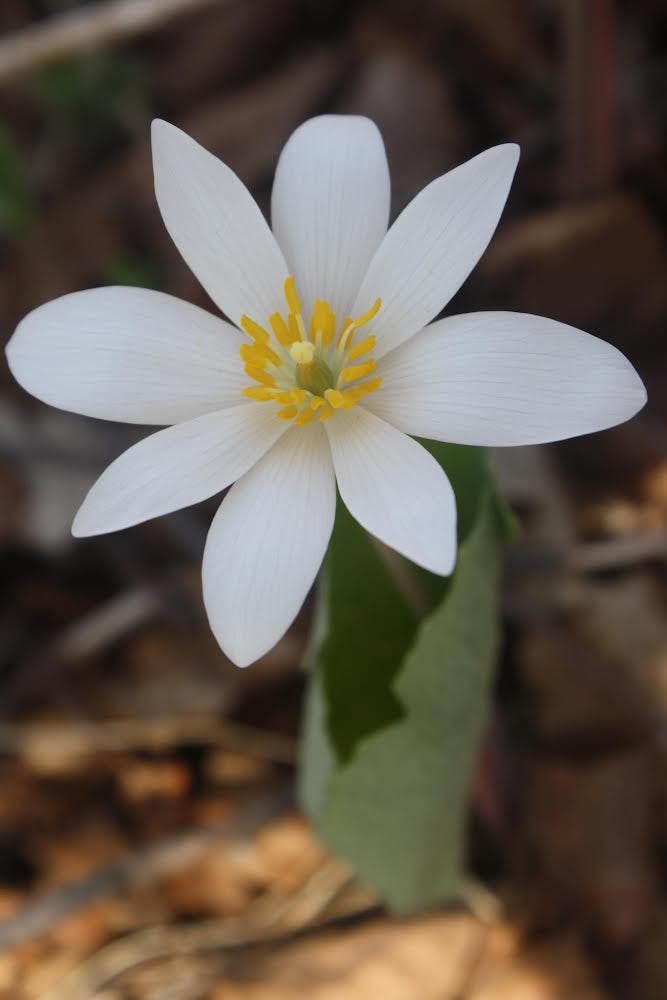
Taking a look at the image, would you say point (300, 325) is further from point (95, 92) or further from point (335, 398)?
point (95, 92)

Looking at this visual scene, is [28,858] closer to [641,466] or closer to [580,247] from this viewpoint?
[641,466]

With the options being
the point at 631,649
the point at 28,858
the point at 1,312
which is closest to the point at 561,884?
the point at 631,649

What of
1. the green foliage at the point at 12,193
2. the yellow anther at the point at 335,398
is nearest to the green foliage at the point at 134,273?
the green foliage at the point at 12,193

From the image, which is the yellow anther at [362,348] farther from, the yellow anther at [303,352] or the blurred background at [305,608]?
Result: the blurred background at [305,608]

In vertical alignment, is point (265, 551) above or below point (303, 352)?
below

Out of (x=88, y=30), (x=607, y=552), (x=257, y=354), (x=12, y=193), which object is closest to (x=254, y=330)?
(x=257, y=354)
